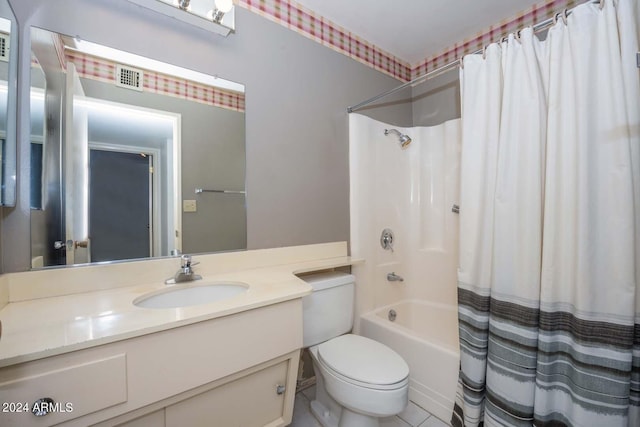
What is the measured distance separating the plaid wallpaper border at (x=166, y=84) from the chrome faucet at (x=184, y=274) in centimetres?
80

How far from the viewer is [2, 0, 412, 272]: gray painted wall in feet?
3.35

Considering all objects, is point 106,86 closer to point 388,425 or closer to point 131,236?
point 131,236

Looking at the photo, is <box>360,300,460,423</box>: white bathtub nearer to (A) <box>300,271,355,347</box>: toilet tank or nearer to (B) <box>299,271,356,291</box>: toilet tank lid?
(A) <box>300,271,355,347</box>: toilet tank

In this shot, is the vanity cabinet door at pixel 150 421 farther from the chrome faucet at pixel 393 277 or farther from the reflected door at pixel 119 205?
the chrome faucet at pixel 393 277

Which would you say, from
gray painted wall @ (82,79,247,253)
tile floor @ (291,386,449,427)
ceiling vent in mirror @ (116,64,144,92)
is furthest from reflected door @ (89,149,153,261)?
tile floor @ (291,386,449,427)

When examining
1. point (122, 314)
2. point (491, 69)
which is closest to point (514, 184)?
point (491, 69)

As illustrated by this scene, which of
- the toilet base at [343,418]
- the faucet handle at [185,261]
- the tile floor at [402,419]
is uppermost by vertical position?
the faucet handle at [185,261]

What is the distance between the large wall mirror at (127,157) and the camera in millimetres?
1021

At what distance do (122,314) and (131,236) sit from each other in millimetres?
453

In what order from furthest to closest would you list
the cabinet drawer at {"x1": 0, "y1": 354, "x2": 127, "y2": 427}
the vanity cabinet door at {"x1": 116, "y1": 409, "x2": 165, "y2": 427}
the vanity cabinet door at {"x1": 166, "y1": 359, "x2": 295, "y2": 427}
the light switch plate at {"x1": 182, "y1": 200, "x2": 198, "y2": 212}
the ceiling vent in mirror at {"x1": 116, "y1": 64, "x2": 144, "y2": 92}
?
the light switch plate at {"x1": 182, "y1": 200, "x2": 198, "y2": 212}, the ceiling vent in mirror at {"x1": 116, "y1": 64, "x2": 144, "y2": 92}, the vanity cabinet door at {"x1": 166, "y1": 359, "x2": 295, "y2": 427}, the vanity cabinet door at {"x1": 116, "y1": 409, "x2": 165, "y2": 427}, the cabinet drawer at {"x1": 0, "y1": 354, "x2": 127, "y2": 427}

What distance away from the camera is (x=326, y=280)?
1462 mm

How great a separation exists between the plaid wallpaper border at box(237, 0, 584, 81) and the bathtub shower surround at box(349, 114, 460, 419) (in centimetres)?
52

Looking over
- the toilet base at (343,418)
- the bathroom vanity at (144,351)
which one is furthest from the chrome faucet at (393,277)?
the bathroom vanity at (144,351)

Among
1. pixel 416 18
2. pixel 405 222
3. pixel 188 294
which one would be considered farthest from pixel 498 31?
pixel 188 294
